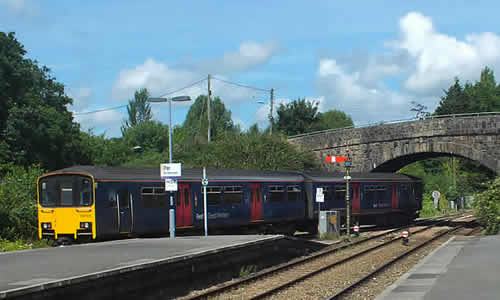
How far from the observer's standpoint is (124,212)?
66.2 ft

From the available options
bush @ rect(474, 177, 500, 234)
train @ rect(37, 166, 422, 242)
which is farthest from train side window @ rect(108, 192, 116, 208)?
bush @ rect(474, 177, 500, 234)

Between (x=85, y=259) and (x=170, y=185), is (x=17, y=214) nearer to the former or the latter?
(x=170, y=185)

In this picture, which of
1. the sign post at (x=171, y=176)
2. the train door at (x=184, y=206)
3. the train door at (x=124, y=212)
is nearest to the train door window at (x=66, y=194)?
the train door at (x=124, y=212)

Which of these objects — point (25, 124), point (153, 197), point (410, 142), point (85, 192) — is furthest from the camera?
point (25, 124)

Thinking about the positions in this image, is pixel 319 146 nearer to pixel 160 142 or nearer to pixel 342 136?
pixel 342 136

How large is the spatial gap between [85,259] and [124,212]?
697cm

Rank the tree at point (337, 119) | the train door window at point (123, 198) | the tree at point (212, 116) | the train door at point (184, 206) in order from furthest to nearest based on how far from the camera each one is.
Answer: the tree at point (337, 119)
the tree at point (212, 116)
the train door at point (184, 206)
the train door window at point (123, 198)

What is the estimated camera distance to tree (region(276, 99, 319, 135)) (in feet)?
268

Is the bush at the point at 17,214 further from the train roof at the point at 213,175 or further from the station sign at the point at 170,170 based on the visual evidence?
the station sign at the point at 170,170

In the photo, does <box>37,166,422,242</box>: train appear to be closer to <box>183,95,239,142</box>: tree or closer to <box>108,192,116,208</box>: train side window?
<box>108,192,116,208</box>: train side window

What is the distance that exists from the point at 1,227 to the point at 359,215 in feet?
64.0

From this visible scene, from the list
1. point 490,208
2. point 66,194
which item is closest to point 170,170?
point 66,194

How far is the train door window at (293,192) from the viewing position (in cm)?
2870

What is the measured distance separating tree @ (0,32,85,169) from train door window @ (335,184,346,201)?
2301 centimetres
